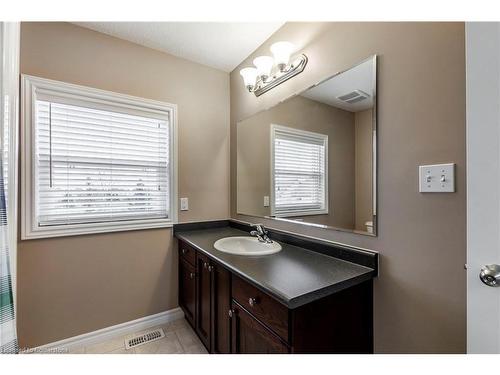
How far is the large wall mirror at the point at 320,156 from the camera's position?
1.17m

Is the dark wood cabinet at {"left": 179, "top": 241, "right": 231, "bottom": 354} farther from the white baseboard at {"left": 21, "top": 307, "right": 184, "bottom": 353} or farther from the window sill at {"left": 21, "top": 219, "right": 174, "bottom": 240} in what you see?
the window sill at {"left": 21, "top": 219, "right": 174, "bottom": 240}

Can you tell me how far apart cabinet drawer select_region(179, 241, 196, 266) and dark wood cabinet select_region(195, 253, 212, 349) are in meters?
0.09

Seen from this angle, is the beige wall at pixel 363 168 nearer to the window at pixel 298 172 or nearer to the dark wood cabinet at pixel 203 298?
the window at pixel 298 172

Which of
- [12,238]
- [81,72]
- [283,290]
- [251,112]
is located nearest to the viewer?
[283,290]

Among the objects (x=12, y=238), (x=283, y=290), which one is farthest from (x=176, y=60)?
(x=283, y=290)

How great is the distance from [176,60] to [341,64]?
4.99 feet

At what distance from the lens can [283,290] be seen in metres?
0.90

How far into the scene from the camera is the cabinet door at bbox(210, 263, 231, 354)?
4.19 feet

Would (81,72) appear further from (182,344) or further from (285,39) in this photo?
(182,344)

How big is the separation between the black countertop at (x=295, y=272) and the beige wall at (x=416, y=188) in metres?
0.18

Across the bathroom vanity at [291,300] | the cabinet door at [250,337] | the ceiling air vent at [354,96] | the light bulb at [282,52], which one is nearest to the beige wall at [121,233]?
the bathroom vanity at [291,300]

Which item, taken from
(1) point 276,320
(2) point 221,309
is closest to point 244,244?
(2) point 221,309

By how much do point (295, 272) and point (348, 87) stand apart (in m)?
1.04

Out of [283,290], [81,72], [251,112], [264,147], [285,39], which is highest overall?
[285,39]
